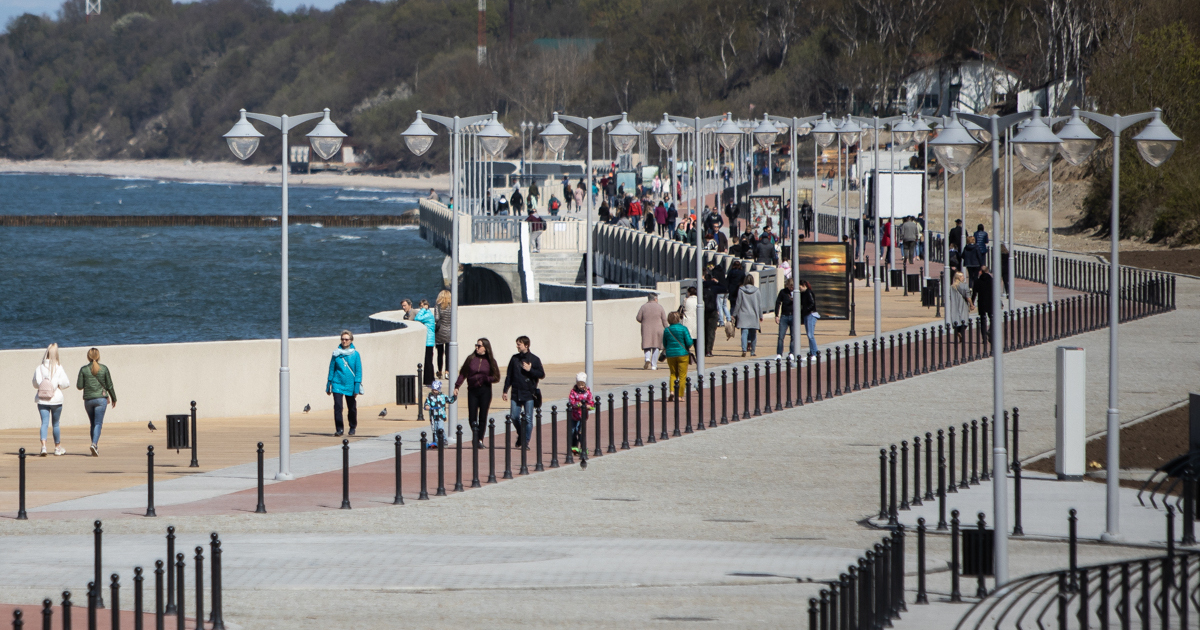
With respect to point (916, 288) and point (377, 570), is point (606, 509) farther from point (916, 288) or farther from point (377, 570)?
point (916, 288)

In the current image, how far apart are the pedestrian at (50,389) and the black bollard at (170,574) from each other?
8559 millimetres

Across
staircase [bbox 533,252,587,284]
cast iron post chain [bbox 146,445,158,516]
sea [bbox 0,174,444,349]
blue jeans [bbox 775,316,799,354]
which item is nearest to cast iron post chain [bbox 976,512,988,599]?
cast iron post chain [bbox 146,445,158,516]

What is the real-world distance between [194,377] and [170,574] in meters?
12.2

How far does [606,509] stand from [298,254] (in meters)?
89.2

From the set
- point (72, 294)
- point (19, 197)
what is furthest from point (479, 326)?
point (19, 197)

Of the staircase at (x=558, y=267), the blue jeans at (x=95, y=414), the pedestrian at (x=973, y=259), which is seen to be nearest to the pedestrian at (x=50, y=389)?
the blue jeans at (x=95, y=414)

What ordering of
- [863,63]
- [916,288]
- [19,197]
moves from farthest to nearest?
1. [19,197]
2. [863,63]
3. [916,288]

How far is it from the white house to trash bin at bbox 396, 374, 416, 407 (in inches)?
2952

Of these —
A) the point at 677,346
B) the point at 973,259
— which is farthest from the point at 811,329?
the point at 973,259

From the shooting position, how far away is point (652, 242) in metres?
48.6

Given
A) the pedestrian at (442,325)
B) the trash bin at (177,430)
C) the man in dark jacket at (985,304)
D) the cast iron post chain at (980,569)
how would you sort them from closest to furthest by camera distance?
the cast iron post chain at (980,569), the trash bin at (177,430), the pedestrian at (442,325), the man in dark jacket at (985,304)

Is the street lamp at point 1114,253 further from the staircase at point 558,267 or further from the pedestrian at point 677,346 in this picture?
the staircase at point 558,267

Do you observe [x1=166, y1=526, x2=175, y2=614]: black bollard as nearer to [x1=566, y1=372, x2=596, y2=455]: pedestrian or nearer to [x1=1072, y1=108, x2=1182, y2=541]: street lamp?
[x1=566, y1=372, x2=596, y2=455]: pedestrian

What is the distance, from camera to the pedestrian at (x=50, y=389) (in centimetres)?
1798
